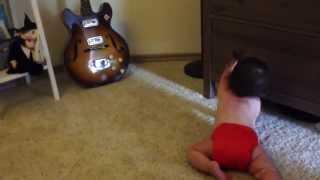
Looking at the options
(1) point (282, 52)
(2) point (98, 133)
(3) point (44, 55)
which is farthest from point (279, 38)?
(3) point (44, 55)

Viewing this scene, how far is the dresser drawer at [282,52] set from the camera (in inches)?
54.3

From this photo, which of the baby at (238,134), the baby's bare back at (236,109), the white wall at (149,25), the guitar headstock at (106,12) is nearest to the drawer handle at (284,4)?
the baby at (238,134)

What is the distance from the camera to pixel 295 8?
1.35 metres

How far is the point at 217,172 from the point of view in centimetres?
121

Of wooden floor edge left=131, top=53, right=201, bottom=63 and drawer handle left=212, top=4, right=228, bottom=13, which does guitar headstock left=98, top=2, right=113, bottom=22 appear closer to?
wooden floor edge left=131, top=53, right=201, bottom=63

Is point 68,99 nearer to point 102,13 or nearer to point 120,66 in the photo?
point 120,66

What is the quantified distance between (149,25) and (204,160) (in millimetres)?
1139

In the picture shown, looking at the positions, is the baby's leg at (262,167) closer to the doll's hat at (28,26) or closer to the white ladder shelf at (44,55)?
the white ladder shelf at (44,55)

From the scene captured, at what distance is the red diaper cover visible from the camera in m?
1.24

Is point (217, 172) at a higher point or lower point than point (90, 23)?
lower

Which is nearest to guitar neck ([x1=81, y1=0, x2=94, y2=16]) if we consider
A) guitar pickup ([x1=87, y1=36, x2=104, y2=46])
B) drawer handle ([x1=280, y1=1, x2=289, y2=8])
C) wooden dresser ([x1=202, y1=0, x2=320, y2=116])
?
guitar pickup ([x1=87, y1=36, x2=104, y2=46])

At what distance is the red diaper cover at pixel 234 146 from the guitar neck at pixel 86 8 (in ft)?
3.30

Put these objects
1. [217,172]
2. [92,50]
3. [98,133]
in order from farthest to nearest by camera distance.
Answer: [92,50], [98,133], [217,172]

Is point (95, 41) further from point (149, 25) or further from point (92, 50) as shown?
point (149, 25)
